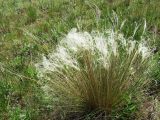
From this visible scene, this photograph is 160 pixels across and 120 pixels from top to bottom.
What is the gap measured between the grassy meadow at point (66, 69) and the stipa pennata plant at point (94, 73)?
0.04 ft

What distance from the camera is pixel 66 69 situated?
357 centimetres

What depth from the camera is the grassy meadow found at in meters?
3.62

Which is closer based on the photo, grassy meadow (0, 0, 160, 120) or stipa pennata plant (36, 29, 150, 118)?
stipa pennata plant (36, 29, 150, 118)

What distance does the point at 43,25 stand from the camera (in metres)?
6.40

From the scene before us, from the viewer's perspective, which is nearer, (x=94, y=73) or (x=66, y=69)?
(x=94, y=73)

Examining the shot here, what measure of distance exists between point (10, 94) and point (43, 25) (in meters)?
2.21

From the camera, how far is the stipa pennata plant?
136 inches

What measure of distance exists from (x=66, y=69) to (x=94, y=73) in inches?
10.5

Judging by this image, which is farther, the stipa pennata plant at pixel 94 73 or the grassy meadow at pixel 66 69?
the grassy meadow at pixel 66 69

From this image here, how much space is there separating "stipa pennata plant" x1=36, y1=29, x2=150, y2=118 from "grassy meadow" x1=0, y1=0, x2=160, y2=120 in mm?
13

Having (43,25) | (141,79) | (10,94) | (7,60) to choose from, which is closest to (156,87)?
(141,79)

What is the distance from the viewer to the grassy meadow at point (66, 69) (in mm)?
3617

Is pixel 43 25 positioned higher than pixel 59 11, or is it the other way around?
pixel 59 11

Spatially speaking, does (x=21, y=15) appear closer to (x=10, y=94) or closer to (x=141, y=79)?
(x=10, y=94)
